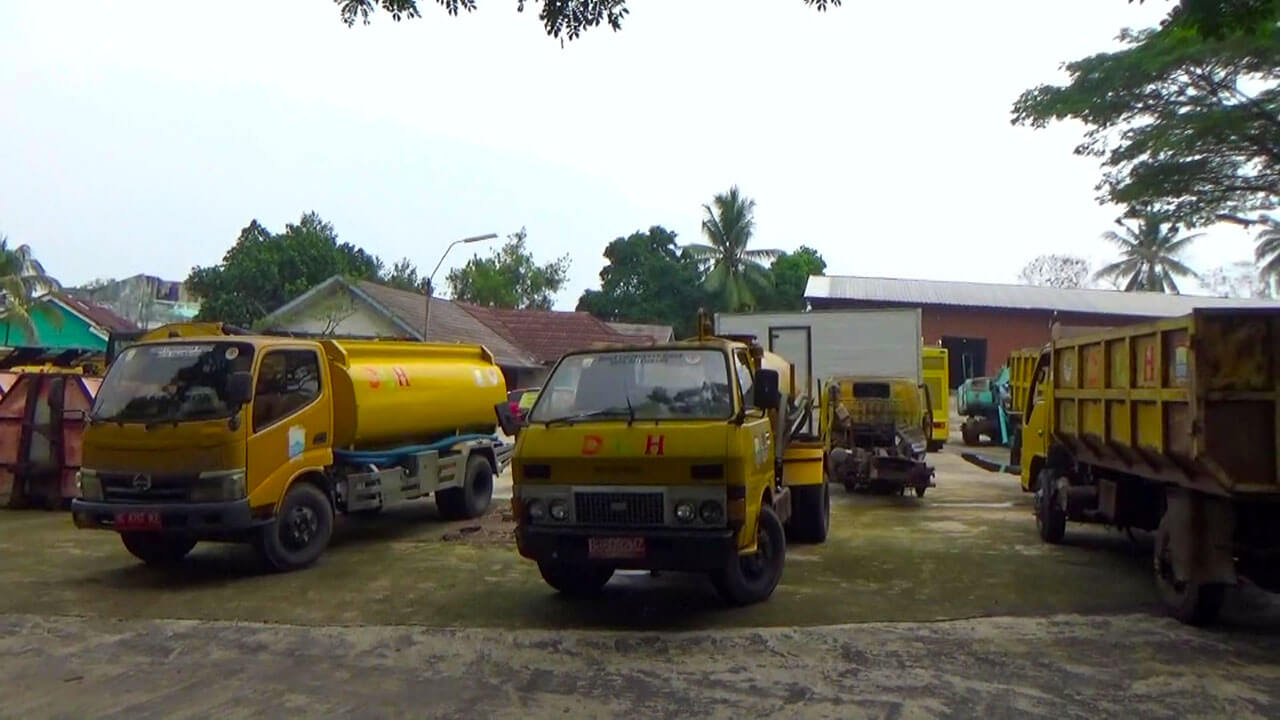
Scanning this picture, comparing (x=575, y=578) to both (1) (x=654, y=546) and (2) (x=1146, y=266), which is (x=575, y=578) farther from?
(2) (x=1146, y=266)

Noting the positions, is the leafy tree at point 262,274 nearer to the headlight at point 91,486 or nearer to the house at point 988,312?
the house at point 988,312

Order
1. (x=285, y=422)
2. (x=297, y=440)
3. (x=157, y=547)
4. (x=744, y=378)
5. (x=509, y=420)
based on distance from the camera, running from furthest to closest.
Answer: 1. (x=157, y=547)
2. (x=297, y=440)
3. (x=285, y=422)
4. (x=509, y=420)
5. (x=744, y=378)

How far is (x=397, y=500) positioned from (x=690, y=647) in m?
5.33

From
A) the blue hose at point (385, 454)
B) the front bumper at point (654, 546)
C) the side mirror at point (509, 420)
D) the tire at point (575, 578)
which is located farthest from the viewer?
the blue hose at point (385, 454)

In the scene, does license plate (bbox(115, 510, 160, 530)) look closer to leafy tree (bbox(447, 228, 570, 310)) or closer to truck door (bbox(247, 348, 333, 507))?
truck door (bbox(247, 348, 333, 507))

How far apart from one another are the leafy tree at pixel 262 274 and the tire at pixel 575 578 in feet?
103

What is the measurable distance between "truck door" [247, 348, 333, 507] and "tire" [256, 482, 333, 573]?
0.24 meters

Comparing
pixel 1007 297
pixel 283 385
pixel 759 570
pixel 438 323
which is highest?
pixel 1007 297

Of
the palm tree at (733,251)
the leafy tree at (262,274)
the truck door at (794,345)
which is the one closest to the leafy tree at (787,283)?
the palm tree at (733,251)

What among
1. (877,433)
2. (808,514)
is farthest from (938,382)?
(808,514)

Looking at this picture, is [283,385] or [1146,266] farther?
[1146,266]

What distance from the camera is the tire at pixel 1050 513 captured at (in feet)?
37.7

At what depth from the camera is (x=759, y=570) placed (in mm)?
8445

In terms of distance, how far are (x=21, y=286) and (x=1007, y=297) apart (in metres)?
36.2
